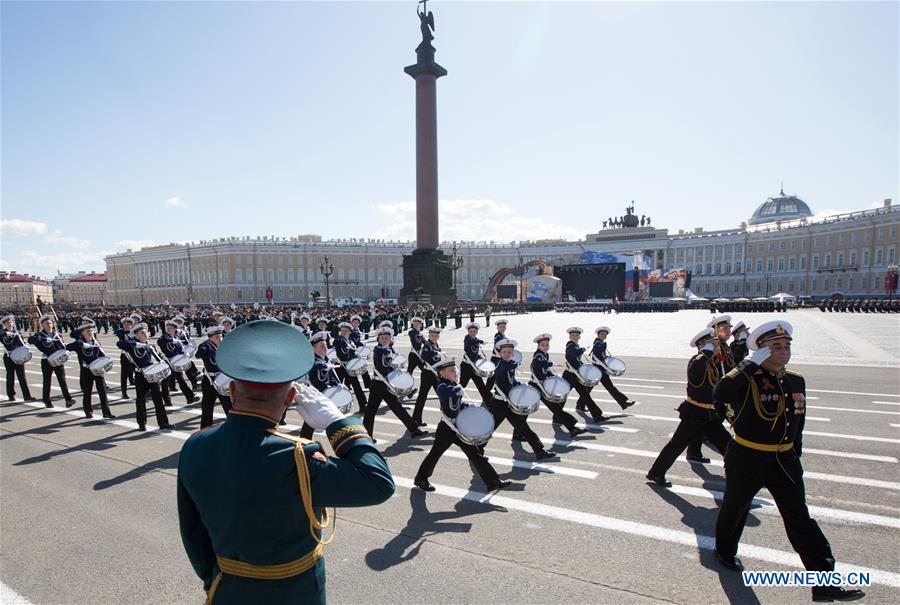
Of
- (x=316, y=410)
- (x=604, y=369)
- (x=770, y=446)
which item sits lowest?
(x=604, y=369)

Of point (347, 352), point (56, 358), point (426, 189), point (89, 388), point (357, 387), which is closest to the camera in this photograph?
point (89, 388)

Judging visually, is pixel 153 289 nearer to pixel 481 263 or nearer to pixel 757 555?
pixel 481 263

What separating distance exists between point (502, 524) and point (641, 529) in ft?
4.49

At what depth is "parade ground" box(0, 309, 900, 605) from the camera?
13.5 ft

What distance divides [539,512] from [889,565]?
3.00m

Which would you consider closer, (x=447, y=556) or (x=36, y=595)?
(x=36, y=595)

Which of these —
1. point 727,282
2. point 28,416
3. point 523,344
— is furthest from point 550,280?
point 28,416

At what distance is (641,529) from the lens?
16.7 feet

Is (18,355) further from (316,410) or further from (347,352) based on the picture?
(316,410)

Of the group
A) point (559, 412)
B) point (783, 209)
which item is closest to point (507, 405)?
point (559, 412)

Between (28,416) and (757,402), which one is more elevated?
(757,402)

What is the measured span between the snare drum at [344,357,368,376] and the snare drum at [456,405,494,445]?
16.0 feet

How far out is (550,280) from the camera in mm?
68562

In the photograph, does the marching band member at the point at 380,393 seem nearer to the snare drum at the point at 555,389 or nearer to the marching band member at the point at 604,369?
the snare drum at the point at 555,389
